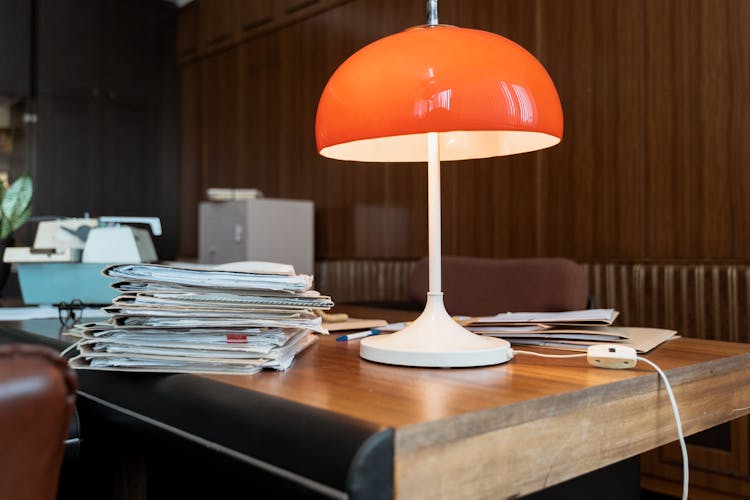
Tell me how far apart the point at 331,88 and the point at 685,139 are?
2300mm

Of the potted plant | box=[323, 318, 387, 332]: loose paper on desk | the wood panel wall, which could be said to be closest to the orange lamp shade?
box=[323, 318, 387, 332]: loose paper on desk

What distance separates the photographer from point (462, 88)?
82cm

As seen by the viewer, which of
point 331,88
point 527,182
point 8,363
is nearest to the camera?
point 8,363

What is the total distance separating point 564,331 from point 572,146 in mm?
2293

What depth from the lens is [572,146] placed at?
3.19 m

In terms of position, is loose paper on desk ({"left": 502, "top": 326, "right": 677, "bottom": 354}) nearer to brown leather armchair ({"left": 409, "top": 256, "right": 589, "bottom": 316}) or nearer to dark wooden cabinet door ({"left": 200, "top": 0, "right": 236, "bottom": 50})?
brown leather armchair ({"left": 409, "top": 256, "right": 589, "bottom": 316})

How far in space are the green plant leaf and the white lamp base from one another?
1.51m

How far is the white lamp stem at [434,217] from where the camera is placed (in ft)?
3.21

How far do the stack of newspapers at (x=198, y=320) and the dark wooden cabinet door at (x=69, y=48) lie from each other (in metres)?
4.88

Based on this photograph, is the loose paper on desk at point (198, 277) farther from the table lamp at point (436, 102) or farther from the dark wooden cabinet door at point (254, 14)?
the dark wooden cabinet door at point (254, 14)

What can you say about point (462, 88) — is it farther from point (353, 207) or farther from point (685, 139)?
point (353, 207)

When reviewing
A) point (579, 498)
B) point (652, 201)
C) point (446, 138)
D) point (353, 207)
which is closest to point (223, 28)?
point (353, 207)

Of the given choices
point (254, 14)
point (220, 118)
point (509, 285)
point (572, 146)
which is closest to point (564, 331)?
point (509, 285)

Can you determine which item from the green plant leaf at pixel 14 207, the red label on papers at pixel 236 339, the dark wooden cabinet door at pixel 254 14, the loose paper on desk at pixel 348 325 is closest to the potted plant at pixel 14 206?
the green plant leaf at pixel 14 207
